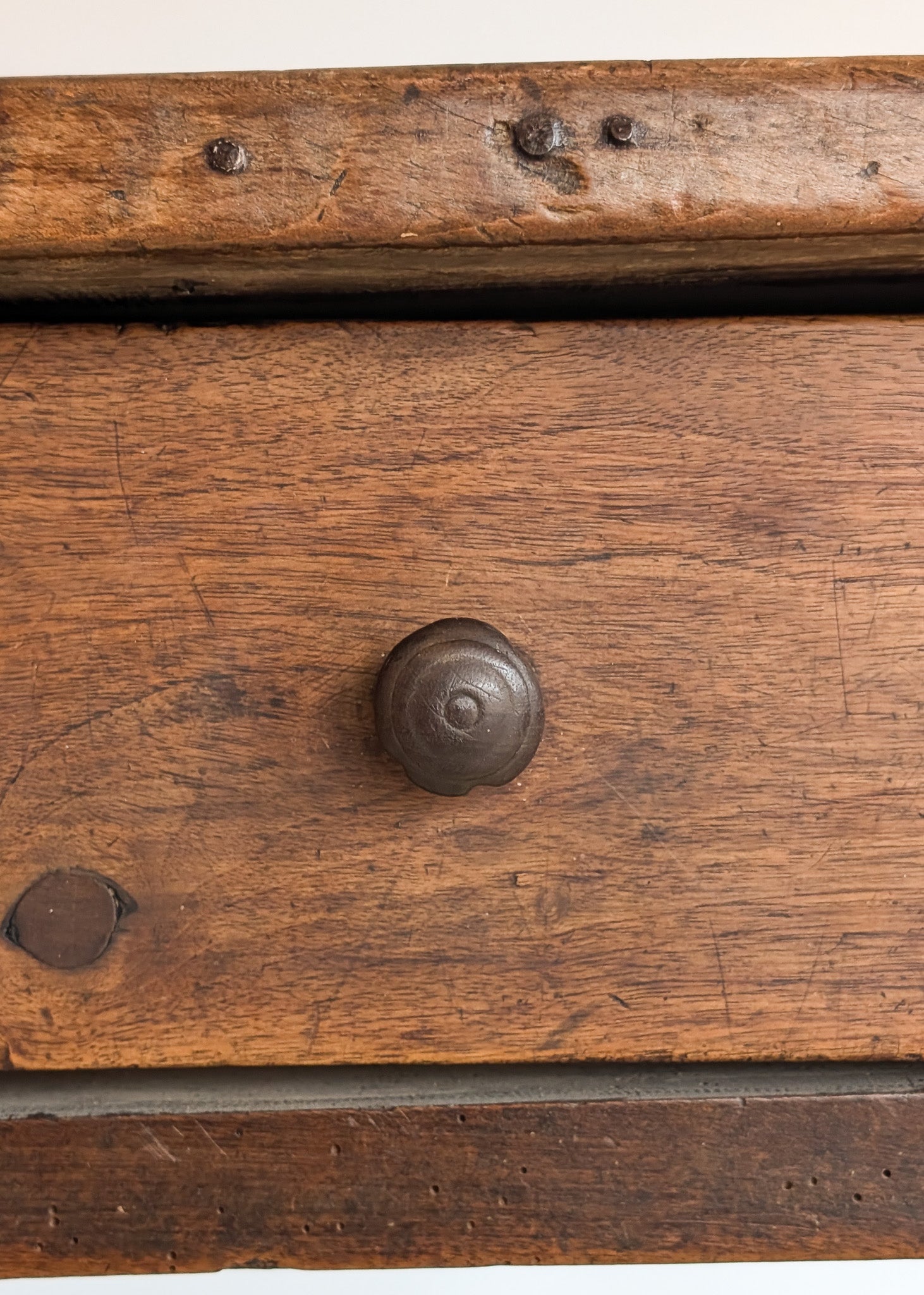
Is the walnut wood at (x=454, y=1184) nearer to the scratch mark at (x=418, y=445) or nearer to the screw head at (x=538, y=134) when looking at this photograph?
the scratch mark at (x=418, y=445)

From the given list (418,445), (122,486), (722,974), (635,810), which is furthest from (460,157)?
(722,974)

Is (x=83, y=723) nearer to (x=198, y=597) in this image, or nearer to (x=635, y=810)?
(x=198, y=597)

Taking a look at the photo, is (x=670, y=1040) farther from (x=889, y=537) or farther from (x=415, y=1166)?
(x=889, y=537)

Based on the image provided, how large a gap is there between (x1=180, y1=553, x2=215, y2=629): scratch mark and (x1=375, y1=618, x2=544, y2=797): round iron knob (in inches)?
4.3

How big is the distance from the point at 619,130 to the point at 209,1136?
59cm

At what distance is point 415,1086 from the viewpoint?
2.08 feet

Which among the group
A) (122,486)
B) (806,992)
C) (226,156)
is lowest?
(806,992)

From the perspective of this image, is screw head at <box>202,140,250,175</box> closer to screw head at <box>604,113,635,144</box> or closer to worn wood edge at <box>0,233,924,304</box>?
worn wood edge at <box>0,233,924,304</box>

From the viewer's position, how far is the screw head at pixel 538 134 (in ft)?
1.74

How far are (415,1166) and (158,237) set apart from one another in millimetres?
523

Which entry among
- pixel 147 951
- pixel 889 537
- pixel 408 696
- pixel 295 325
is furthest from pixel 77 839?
pixel 889 537

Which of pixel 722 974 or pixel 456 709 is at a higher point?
pixel 456 709

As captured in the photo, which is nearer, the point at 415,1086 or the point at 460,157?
the point at 460,157

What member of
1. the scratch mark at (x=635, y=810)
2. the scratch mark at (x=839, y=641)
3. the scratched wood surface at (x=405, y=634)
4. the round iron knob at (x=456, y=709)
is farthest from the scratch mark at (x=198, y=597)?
the scratch mark at (x=839, y=641)
